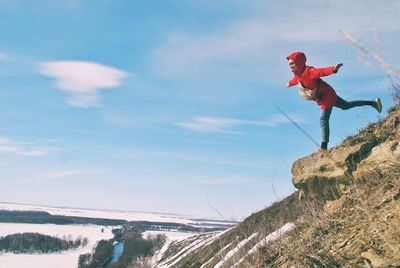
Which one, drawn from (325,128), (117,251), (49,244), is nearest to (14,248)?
(49,244)

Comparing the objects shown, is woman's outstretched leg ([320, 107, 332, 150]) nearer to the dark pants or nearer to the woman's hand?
the dark pants

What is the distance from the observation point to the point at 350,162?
667 centimetres

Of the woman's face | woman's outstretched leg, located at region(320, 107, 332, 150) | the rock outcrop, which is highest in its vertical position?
the woman's face

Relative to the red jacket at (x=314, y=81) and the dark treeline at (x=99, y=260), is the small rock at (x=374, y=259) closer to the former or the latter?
the red jacket at (x=314, y=81)

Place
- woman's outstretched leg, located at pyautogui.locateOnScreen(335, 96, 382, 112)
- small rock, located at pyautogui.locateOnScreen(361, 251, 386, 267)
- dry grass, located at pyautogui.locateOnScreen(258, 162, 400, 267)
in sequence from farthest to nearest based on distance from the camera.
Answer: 1. woman's outstretched leg, located at pyautogui.locateOnScreen(335, 96, 382, 112)
2. dry grass, located at pyautogui.locateOnScreen(258, 162, 400, 267)
3. small rock, located at pyautogui.locateOnScreen(361, 251, 386, 267)

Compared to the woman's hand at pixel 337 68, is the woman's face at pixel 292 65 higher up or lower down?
Answer: higher up

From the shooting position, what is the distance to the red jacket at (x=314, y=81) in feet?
26.0

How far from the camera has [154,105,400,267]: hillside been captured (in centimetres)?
366

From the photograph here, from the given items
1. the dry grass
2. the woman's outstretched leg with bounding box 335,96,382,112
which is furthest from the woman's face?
the dry grass

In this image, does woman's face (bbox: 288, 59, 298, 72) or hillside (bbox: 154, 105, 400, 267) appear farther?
woman's face (bbox: 288, 59, 298, 72)

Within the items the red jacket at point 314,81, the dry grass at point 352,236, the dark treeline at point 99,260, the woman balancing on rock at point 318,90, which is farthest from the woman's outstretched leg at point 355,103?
the dark treeline at point 99,260

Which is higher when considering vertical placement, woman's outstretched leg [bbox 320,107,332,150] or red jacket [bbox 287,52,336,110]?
red jacket [bbox 287,52,336,110]

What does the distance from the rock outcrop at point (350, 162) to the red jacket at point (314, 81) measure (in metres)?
0.89

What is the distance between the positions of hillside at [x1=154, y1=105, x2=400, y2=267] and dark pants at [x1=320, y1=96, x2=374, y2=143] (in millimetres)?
398
